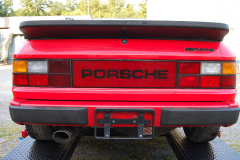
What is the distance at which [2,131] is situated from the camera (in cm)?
303

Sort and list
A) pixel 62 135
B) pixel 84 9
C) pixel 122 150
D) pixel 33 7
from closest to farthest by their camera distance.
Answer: pixel 62 135, pixel 122 150, pixel 33 7, pixel 84 9

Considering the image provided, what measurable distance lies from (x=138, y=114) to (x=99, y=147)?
4.08ft

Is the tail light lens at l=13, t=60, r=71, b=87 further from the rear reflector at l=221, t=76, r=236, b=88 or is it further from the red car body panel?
the rear reflector at l=221, t=76, r=236, b=88

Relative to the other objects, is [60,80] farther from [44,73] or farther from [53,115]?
[53,115]

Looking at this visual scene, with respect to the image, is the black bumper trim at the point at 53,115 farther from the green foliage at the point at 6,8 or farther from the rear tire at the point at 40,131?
the green foliage at the point at 6,8

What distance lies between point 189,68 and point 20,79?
1.43m

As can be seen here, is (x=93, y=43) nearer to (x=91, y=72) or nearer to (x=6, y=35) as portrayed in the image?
(x=91, y=72)

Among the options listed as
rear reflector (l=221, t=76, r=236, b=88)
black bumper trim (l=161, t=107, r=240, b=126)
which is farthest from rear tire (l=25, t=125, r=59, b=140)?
rear reflector (l=221, t=76, r=236, b=88)

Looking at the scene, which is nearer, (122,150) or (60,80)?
(60,80)

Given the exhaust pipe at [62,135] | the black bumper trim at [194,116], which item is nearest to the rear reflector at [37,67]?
the exhaust pipe at [62,135]

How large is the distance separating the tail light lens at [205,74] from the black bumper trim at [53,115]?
853mm

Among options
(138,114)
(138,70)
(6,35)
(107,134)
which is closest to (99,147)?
(107,134)

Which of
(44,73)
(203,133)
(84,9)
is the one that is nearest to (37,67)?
(44,73)

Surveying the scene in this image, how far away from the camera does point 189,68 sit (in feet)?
5.27
